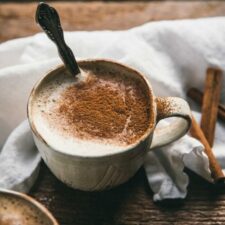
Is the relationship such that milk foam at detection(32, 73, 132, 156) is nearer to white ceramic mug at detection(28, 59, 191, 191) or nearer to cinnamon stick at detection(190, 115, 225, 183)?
white ceramic mug at detection(28, 59, 191, 191)

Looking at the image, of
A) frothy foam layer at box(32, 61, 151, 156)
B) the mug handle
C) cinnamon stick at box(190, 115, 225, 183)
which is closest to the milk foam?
frothy foam layer at box(32, 61, 151, 156)

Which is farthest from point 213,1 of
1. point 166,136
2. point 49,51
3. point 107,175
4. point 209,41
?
point 107,175

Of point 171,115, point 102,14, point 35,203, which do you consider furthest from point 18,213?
point 102,14

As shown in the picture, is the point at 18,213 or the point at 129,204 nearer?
the point at 18,213

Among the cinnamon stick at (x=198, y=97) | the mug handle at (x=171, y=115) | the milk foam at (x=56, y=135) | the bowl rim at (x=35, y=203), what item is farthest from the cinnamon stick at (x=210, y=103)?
the bowl rim at (x=35, y=203)

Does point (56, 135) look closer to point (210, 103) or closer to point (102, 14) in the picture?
point (210, 103)

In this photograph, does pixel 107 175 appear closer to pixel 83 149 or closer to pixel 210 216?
pixel 83 149
